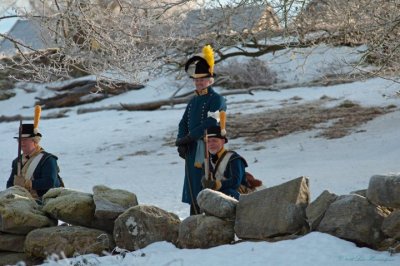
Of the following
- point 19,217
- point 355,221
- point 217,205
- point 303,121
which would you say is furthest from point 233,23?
point 355,221

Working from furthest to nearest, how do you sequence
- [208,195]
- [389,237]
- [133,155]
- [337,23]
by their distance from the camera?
[133,155]
[337,23]
[208,195]
[389,237]

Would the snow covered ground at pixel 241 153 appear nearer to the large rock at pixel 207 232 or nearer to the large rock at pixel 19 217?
the large rock at pixel 207 232

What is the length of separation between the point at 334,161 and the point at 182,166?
2.78m

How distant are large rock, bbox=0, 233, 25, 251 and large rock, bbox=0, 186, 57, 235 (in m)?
0.05

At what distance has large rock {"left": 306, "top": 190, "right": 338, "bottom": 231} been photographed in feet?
17.7

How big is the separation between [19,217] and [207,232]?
5.84 ft

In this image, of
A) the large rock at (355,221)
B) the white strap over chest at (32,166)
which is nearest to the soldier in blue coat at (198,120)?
the white strap over chest at (32,166)

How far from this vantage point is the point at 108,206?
257 inches

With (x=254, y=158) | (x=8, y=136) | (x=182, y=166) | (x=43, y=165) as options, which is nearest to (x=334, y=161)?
(x=254, y=158)

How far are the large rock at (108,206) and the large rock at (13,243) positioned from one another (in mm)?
637

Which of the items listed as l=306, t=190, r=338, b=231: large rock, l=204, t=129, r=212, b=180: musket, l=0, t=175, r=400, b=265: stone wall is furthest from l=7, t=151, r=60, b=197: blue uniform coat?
l=306, t=190, r=338, b=231: large rock

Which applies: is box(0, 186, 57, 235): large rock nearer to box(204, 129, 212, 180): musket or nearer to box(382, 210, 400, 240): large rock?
box(204, 129, 212, 180): musket

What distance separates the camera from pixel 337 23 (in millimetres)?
11922

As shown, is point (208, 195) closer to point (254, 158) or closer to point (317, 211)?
point (317, 211)
